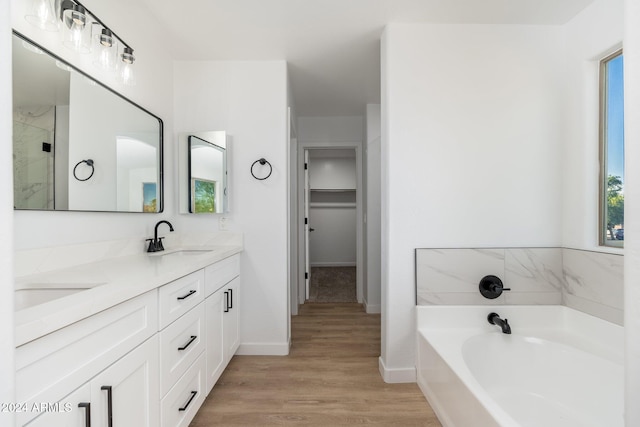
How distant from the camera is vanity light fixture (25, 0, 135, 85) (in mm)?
1160

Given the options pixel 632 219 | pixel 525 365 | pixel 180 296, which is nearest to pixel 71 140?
pixel 180 296

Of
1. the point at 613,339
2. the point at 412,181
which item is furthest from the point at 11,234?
the point at 613,339

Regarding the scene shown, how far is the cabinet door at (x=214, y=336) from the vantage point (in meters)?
1.63

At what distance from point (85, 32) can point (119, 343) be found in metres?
1.52

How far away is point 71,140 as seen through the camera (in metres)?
1.30

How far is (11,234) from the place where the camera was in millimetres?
431

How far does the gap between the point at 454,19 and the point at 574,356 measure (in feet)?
7.33

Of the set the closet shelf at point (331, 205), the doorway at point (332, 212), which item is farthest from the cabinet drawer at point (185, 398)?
the closet shelf at point (331, 205)

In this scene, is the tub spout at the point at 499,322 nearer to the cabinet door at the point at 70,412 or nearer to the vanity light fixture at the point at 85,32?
the cabinet door at the point at 70,412

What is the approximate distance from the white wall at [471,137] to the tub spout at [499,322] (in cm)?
→ 48

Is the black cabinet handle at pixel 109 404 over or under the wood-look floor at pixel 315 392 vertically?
over

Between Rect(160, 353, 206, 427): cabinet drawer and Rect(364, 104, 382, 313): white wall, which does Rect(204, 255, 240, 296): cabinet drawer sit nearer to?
Rect(160, 353, 206, 427): cabinet drawer

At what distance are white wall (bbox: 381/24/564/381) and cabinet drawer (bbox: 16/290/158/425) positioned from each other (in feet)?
4.89

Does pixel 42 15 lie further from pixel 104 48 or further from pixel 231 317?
pixel 231 317
